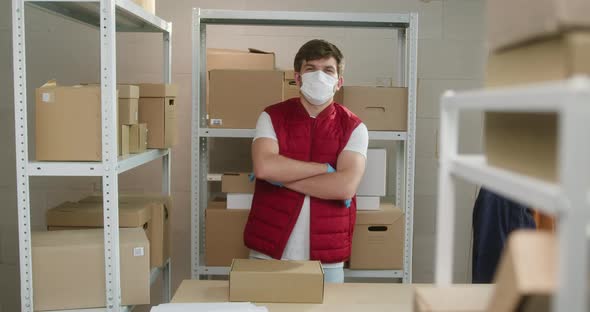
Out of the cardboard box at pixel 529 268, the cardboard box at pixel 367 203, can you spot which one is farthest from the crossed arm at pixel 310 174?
the cardboard box at pixel 529 268

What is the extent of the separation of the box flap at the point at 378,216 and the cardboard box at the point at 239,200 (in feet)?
1.72

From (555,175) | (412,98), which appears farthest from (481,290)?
(412,98)

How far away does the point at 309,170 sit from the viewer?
2436 millimetres

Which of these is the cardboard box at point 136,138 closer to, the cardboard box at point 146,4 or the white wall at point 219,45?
the cardboard box at point 146,4

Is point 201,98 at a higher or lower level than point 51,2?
lower

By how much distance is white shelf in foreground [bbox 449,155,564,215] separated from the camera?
0.69m

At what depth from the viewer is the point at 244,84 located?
2871 mm

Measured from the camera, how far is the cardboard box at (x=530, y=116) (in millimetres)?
749

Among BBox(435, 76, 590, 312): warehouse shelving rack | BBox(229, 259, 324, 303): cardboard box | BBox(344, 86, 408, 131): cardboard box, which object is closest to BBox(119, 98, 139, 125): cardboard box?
BBox(229, 259, 324, 303): cardboard box

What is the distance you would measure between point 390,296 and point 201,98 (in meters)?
1.51

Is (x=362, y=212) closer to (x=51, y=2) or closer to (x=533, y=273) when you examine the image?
(x=51, y=2)

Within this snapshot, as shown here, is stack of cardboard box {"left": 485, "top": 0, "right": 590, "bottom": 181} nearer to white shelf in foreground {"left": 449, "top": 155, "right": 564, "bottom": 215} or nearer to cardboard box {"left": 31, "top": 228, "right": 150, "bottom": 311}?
white shelf in foreground {"left": 449, "top": 155, "right": 564, "bottom": 215}

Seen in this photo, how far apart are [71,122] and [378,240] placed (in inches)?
61.1

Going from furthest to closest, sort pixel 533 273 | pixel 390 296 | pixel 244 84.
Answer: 1. pixel 244 84
2. pixel 390 296
3. pixel 533 273
